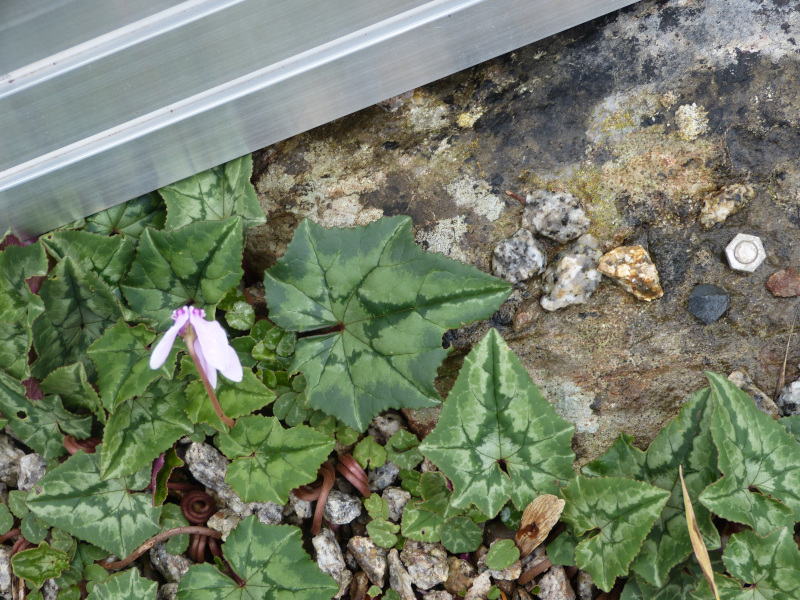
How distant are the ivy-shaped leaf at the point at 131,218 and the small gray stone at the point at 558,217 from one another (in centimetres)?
158

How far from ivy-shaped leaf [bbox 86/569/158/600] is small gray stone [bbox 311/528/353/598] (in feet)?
2.03

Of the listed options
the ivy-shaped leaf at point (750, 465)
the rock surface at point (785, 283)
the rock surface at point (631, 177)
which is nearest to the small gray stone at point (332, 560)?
the rock surface at point (631, 177)

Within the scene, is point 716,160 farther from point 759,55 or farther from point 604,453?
point 604,453

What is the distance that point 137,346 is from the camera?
88.0 inches

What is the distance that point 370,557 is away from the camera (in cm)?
245

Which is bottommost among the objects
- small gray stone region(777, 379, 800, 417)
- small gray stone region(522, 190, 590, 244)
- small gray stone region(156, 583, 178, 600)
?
small gray stone region(156, 583, 178, 600)

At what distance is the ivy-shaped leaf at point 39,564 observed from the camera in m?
2.38

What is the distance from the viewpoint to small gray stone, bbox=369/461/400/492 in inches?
102

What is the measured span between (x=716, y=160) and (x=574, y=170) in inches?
21.1

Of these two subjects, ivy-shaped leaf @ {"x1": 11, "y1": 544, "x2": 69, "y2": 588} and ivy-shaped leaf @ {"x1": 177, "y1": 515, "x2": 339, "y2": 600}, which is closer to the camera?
ivy-shaped leaf @ {"x1": 177, "y1": 515, "x2": 339, "y2": 600}

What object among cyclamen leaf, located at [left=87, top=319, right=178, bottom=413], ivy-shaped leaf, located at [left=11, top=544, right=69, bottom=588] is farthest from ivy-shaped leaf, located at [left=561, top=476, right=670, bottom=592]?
ivy-shaped leaf, located at [left=11, top=544, right=69, bottom=588]

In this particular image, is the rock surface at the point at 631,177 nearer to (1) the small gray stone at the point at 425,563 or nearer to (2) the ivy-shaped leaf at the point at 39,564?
(1) the small gray stone at the point at 425,563

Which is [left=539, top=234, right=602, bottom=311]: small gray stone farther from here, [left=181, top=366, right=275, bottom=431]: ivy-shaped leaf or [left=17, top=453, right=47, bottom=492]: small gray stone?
[left=17, top=453, right=47, bottom=492]: small gray stone

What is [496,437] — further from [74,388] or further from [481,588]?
[74,388]
